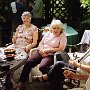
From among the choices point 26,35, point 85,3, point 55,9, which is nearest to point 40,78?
point 26,35

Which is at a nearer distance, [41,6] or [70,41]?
[70,41]

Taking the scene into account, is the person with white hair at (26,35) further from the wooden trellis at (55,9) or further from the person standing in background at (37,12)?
the wooden trellis at (55,9)

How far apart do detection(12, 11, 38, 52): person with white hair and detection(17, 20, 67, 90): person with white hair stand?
0.41 metres

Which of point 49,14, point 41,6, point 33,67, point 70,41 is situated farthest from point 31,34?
point 49,14

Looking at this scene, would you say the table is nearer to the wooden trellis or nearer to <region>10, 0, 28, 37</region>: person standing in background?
<region>10, 0, 28, 37</region>: person standing in background

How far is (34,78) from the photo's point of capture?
457cm

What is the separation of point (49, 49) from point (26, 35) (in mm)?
736

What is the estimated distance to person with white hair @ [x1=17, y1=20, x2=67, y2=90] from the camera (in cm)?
455

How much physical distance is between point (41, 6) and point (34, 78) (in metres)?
3.38

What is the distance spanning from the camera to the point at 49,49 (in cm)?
457

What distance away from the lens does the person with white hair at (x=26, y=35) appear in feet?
16.8

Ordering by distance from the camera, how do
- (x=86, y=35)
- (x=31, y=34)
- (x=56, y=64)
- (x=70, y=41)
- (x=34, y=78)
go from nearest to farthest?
1. (x=56, y=64)
2. (x=34, y=78)
3. (x=31, y=34)
4. (x=86, y=35)
5. (x=70, y=41)

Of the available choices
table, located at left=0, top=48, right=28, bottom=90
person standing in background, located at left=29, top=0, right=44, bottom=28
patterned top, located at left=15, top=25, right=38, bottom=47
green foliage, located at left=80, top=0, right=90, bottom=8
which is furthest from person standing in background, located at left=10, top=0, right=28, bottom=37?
table, located at left=0, top=48, right=28, bottom=90

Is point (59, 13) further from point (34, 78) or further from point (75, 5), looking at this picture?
point (34, 78)
